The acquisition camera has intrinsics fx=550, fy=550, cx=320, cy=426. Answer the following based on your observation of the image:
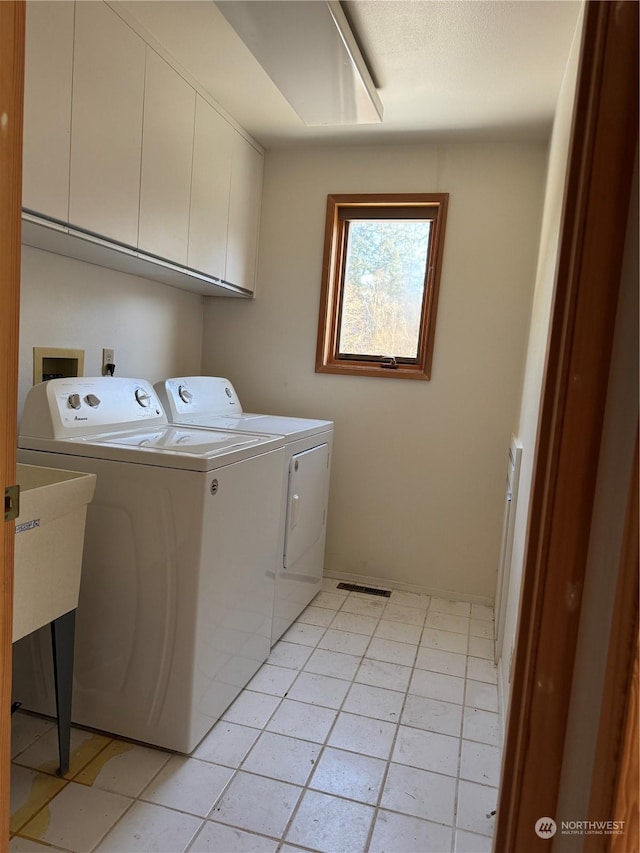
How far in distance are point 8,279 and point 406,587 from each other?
2.66 metres

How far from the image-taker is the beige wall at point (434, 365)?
9.20ft

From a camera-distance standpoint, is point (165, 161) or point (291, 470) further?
point (291, 470)

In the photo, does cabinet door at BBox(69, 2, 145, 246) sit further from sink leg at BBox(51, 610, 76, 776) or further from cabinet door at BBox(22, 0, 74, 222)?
sink leg at BBox(51, 610, 76, 776)

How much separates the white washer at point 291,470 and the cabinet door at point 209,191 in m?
0.59

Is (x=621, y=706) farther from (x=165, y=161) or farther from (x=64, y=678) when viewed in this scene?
(x=165, y=161)

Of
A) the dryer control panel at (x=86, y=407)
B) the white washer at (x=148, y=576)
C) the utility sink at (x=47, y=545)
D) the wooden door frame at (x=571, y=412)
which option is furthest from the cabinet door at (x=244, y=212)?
the wooden door frame at (x=571, y=412)

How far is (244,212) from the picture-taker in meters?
2.91

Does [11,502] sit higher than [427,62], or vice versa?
[427,62]

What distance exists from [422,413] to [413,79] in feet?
5.06

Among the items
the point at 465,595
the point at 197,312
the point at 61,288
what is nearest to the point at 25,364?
the point at 61,288

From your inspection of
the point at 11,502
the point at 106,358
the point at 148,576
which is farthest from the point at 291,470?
the point at 11,502

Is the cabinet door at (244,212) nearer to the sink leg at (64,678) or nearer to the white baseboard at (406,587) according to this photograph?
the white baseboard at (406,587)

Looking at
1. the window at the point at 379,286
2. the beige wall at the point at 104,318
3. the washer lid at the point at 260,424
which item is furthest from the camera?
the window at the point at 379,286

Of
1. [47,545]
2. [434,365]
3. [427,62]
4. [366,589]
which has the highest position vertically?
[427,62]
